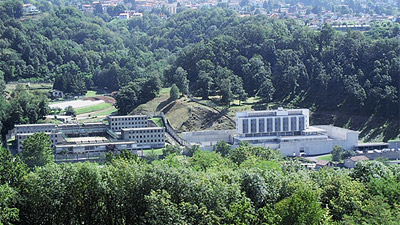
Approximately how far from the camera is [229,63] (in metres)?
61.8

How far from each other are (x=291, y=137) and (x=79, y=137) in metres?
14.0

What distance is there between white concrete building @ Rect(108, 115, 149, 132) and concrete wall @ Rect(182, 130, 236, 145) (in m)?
3.97

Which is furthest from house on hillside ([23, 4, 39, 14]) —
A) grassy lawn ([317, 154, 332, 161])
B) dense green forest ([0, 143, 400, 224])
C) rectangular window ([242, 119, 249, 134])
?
dense green forest ([0, 143, 400, 224])

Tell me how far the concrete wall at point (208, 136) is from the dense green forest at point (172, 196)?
918 inches

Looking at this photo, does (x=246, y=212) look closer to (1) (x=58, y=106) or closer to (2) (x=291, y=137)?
(2) (x=291, y=137)

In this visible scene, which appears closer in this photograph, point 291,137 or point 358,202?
point 358,202

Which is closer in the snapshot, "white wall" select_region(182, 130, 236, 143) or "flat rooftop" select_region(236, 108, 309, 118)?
"flat rooftop" select_region(236, 108, 309, 118)

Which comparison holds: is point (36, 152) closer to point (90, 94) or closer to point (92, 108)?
point (92, 108)

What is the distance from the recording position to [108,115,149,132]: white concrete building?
50031 mm

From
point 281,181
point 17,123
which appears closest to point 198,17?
point 17,123

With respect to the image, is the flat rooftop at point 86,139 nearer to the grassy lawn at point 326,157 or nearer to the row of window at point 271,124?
the row of window at point 271,124

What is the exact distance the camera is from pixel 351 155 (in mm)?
43281

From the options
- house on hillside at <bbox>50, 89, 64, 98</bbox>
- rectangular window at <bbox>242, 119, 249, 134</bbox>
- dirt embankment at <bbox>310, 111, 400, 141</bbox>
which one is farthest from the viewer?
house on hillside at <bbox>50, 89, 64, 98</bbox>

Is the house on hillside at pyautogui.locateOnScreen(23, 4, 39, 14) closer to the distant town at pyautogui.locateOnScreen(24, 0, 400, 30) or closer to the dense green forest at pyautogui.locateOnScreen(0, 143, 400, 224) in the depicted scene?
the distant town at pyautogui.locateOnScreen(24, 0, 400, 30)
